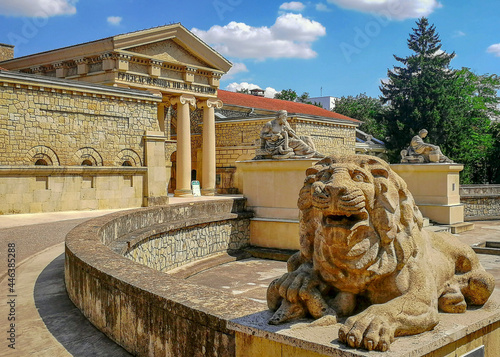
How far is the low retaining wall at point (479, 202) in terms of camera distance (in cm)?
1972

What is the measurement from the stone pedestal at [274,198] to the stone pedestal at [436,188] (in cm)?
483

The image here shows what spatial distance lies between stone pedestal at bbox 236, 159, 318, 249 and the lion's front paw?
407 inches

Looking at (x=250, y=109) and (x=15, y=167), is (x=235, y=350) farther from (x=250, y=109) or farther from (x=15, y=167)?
(x=250, y=109)

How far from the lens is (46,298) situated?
5.43m

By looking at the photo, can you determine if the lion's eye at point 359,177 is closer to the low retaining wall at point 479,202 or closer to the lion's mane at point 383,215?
the lion's mane at point 383,215

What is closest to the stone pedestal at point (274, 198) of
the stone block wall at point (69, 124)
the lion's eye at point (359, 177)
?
the stone block wall at point (69, 124)

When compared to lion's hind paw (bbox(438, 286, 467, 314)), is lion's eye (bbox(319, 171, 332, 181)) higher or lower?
higher

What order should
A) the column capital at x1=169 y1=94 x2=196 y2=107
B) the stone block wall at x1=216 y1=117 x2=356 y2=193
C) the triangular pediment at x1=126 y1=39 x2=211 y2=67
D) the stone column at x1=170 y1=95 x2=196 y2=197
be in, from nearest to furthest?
1. the triangular pediment at x1=126 y1=39 x2=211 y2=67
2. the stone column at x1=170 y1=95 x2=196 y2=197
3. the column capital at x1=169 y1=94 x2=196 y2=107
4. the stone block wall at x1=216 y1=117 x2=356 y2=193

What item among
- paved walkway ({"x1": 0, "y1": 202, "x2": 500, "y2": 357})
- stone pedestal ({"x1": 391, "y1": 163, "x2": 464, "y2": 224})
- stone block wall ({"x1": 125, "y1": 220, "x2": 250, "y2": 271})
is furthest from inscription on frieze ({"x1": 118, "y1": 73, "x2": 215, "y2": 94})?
stone pedestal ({"x1": 391, "y1": 163, "x2": 464, "y2": 224})

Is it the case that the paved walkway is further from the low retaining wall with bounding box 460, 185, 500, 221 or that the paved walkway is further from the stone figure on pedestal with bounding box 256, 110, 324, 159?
the low retaining wall with bounding box 460, 185, 500, 221

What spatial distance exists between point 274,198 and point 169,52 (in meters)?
14.6

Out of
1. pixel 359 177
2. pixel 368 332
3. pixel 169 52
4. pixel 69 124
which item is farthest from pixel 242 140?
pixel 368 332

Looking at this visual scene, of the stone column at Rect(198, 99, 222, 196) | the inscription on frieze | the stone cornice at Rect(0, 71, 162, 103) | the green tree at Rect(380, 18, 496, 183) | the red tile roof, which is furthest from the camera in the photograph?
the green tree at Rect(380, 18, 496, 183)

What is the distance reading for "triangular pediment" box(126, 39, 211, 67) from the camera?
23706 mm
